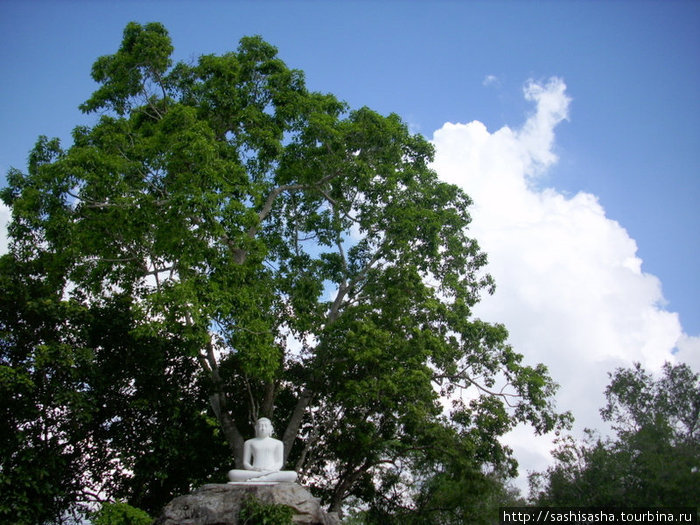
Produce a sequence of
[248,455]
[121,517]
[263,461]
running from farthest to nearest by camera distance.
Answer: [121,517], [248,455], [263,461]

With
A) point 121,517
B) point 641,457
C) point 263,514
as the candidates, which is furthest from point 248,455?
point 641,457

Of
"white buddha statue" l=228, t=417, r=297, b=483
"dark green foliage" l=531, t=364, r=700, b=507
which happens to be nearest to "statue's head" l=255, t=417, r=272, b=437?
"white buddha statue" l=228, t=417, r=297, b=483

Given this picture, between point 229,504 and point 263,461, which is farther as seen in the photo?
point 263,461

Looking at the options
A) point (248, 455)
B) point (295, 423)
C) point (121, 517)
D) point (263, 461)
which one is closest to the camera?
point (263, 461)

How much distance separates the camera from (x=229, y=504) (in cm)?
805

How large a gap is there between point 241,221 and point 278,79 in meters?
4.09

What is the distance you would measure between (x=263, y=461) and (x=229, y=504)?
122 cm

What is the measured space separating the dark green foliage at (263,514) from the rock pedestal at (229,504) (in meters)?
0.10

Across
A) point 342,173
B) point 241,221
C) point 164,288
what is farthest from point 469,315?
point 164,288

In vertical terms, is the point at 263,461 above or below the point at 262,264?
below

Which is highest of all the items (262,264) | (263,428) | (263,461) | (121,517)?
(262,264)

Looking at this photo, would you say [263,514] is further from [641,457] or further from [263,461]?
[641,457]

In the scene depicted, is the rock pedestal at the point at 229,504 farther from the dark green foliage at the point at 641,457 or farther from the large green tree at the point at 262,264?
the dark green foliage at the point at 641,457

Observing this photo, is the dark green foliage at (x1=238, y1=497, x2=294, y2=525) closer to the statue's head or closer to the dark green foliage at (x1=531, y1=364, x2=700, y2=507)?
the statue's head
